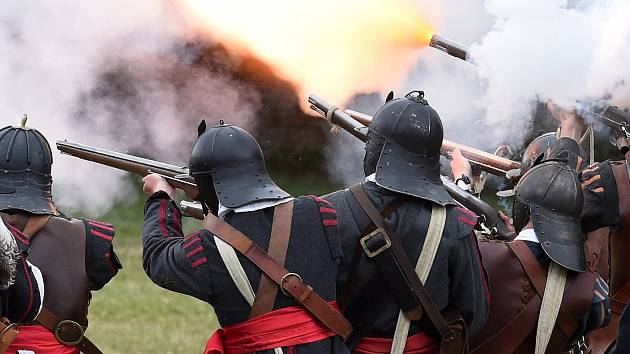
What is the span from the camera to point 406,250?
4602 mm

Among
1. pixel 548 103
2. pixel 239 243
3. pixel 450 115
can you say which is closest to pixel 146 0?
pixel 450 115

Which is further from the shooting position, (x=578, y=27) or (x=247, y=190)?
(x=578, y=27)

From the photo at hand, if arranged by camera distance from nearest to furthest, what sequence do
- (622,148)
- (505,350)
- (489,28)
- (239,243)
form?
(239,243) < (505,350) < (622,148) < (489,28)

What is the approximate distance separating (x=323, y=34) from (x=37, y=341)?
3.82m

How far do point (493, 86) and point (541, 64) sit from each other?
40 centimetres

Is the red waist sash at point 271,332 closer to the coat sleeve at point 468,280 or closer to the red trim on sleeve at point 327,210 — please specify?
the red trim on sleeve at point 327,210

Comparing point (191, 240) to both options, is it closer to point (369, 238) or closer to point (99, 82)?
point (369, 238)

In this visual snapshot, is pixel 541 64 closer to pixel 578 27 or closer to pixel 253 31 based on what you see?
pixel 578 27

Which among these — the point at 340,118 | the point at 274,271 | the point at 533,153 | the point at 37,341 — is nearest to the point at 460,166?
the point at 533,153

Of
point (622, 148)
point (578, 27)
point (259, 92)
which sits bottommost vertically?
point (259, 92)

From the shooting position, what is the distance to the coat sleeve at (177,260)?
418cm

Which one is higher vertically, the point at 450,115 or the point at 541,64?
the point at 541,64

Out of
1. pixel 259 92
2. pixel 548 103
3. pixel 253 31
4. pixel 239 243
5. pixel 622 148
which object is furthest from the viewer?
pixel 259 92

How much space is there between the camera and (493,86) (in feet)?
24.1
